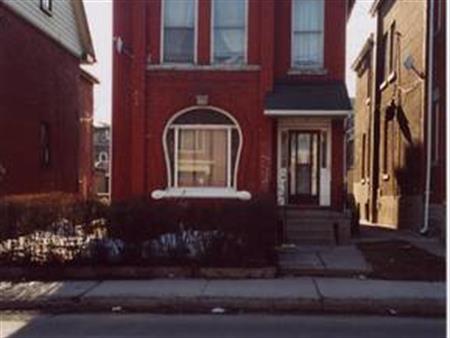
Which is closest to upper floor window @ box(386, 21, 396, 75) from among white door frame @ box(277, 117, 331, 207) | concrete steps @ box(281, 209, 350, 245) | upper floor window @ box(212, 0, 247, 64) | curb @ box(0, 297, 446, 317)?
white door frame @ box(277, 117, 331, 207)

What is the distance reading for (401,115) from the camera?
24109mm

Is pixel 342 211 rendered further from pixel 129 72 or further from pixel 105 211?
pixel 105 211

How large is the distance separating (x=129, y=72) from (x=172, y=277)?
831cm

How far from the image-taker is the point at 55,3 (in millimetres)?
24578

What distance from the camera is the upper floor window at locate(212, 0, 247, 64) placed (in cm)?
1978

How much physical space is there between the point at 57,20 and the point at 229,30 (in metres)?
7.07

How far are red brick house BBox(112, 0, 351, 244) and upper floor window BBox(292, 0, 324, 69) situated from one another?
0.02 meters

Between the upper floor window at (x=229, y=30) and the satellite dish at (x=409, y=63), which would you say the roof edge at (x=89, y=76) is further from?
the satellite dish at (x=409, y=63)

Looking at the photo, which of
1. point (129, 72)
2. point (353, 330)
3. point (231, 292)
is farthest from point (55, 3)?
point (353, 330)

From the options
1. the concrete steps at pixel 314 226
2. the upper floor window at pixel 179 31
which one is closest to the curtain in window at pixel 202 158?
the upper floor window at pixel 179 31

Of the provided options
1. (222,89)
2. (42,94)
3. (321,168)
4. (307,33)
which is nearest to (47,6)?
(42,94)

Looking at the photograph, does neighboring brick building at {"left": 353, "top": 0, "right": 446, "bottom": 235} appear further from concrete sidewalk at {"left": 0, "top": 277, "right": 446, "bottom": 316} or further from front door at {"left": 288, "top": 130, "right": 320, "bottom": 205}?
concrete sidewalk at {"left": 0, "top": 277, "right": 446, "bottom": 316}

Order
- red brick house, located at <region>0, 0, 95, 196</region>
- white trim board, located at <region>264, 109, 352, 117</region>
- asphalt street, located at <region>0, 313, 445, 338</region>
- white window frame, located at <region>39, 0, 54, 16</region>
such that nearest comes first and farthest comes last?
asphalt street, located at <region>0, 313, 445, 338</region>, white trim board, located at <region>264, 109, 352, 117</region>, red brick house, located at <region>0, 0, 95, 196</region>, white window frame, located at <region>39, 0, 54, 16</region>

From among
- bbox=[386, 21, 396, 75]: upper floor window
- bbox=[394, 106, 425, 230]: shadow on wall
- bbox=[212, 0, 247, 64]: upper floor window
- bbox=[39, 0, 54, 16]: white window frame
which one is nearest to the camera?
bbox=[212, 0, 247, 64]: upper floor window
